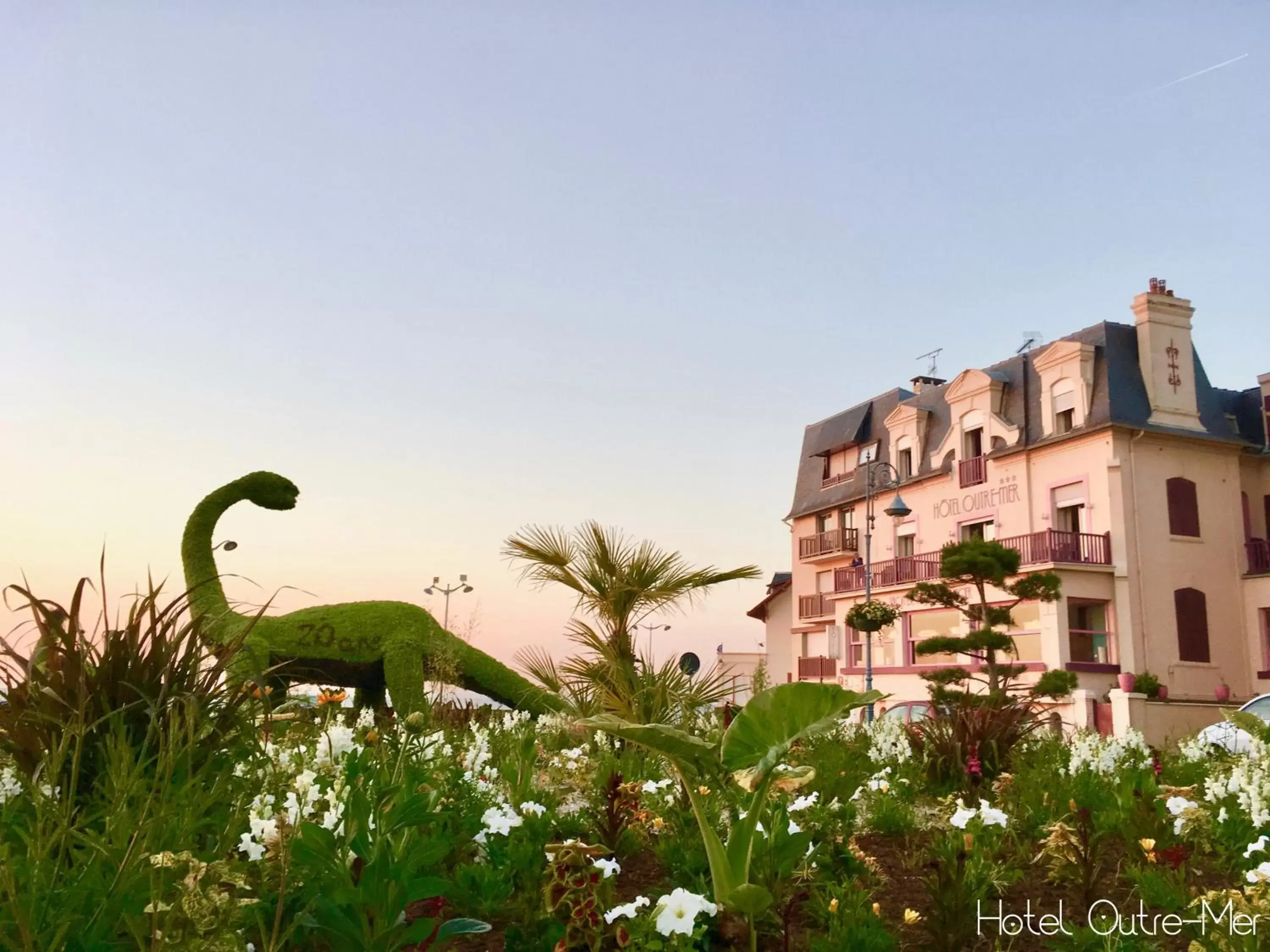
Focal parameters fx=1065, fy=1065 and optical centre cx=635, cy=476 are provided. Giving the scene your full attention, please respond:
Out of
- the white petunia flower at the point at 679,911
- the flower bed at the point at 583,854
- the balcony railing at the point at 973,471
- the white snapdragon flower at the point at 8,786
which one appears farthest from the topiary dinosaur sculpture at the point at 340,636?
the balcony railing at the point at 973,471

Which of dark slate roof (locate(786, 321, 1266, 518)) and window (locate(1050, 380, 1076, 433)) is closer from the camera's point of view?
dark slate roof (locate(786, 321, 1266, 518))

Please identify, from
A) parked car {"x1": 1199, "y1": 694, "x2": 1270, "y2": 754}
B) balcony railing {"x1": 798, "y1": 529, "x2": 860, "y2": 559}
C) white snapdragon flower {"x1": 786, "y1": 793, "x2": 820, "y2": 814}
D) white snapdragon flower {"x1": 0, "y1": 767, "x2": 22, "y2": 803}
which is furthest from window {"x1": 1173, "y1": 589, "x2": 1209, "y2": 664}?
white snapdragon flower {"x1": 0, "y1": 767, "x2": 22, "y2": 803}

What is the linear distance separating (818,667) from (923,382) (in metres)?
11.0

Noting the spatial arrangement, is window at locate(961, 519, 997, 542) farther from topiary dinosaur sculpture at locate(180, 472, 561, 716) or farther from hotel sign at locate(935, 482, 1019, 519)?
topiary dinosaur sculpture at locate(180, 472, 561, 716)

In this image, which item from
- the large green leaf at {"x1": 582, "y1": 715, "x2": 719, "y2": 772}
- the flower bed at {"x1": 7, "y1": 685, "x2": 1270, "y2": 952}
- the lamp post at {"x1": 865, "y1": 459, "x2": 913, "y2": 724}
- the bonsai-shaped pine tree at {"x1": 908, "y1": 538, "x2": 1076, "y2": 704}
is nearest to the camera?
the flower bed at {"x1": 7, "y1": 685, "x2": 1270, "y2": 952}

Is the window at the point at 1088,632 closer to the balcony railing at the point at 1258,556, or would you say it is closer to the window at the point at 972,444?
the balcony railing at the point at 1258,556

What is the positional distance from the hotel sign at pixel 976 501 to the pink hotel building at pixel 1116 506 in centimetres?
4

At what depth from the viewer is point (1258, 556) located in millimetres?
28656

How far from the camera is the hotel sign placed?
30.4 metres

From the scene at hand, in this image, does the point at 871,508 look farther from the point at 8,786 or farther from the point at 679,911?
the point at 679,911

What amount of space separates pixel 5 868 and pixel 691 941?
6.46 ft

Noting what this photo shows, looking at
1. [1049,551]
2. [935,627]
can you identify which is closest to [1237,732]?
[1049,551]

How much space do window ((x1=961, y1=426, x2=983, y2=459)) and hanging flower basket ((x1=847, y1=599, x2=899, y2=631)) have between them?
955 centimetres

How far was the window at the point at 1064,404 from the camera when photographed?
2888 centimetres
